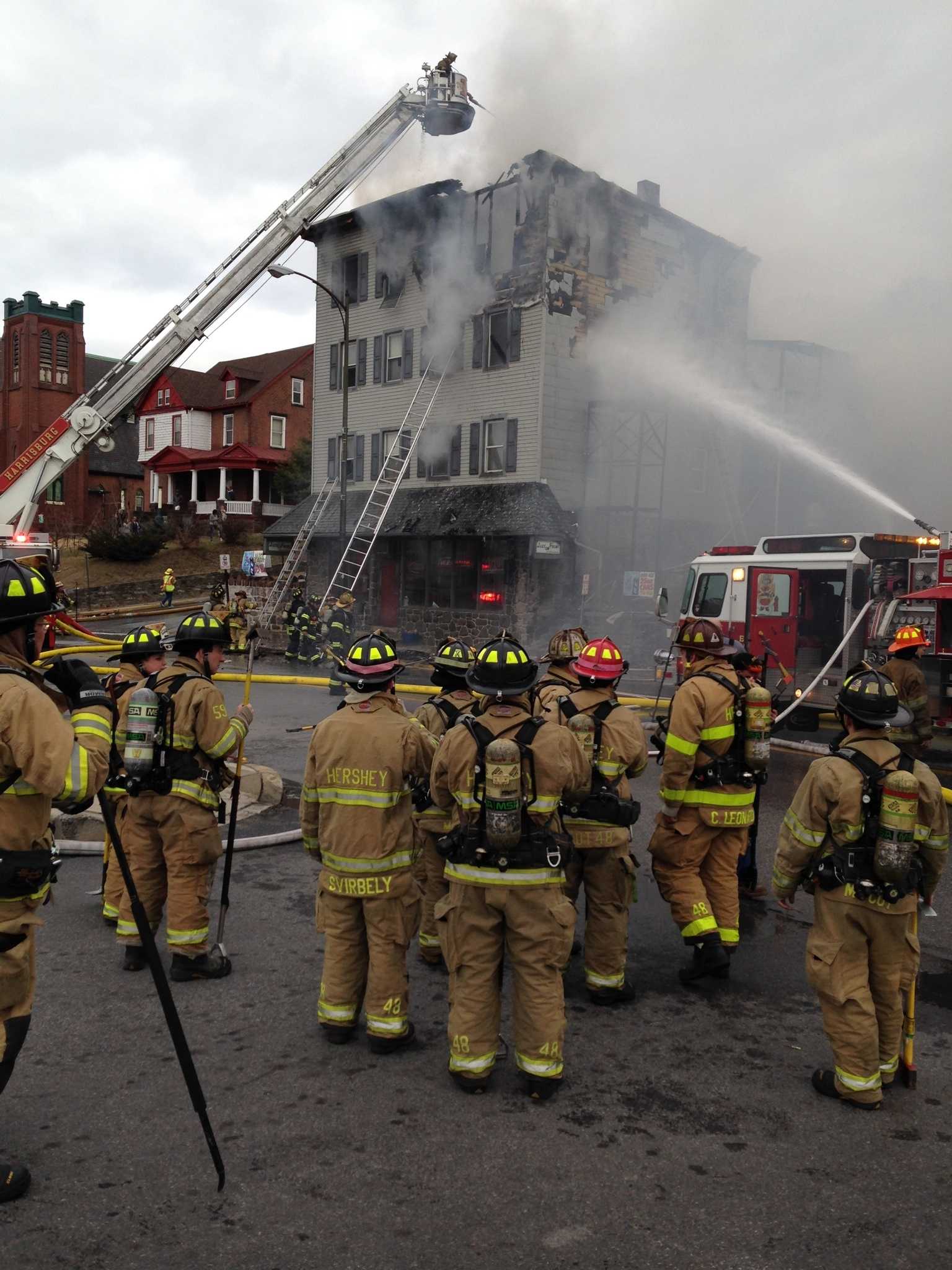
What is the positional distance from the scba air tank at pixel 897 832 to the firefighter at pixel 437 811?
215 centimetres

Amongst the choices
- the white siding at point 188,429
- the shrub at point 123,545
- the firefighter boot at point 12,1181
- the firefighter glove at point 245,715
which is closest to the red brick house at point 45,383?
the white siding at point 188,429

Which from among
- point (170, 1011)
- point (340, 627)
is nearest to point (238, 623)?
point (340, 627)

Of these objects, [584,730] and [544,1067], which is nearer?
[544,1067]

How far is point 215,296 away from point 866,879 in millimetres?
21246

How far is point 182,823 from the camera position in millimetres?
4910

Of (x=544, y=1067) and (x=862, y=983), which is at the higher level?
(x=862, y=983)

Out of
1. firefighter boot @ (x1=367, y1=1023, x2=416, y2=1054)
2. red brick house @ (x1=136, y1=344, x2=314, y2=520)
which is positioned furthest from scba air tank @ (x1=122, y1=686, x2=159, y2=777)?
red brick house @ (x1=136, y1=344, x2=314, y2=520)

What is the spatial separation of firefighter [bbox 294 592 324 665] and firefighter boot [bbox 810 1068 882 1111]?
17.4 meters

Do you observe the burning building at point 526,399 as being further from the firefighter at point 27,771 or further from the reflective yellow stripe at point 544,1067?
the firefighter at point 27,771

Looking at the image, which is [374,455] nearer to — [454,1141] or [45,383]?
[454,1141]

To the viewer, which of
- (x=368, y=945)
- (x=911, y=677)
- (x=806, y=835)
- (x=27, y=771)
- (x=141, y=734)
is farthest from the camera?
(x=911, y=677)

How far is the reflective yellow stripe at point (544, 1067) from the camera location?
3820 millimetres

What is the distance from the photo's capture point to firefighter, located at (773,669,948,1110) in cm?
374

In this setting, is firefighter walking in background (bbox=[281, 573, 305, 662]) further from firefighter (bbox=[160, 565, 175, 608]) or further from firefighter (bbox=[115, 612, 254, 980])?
firefighter (bbox=[115, 612, 254, 980])
